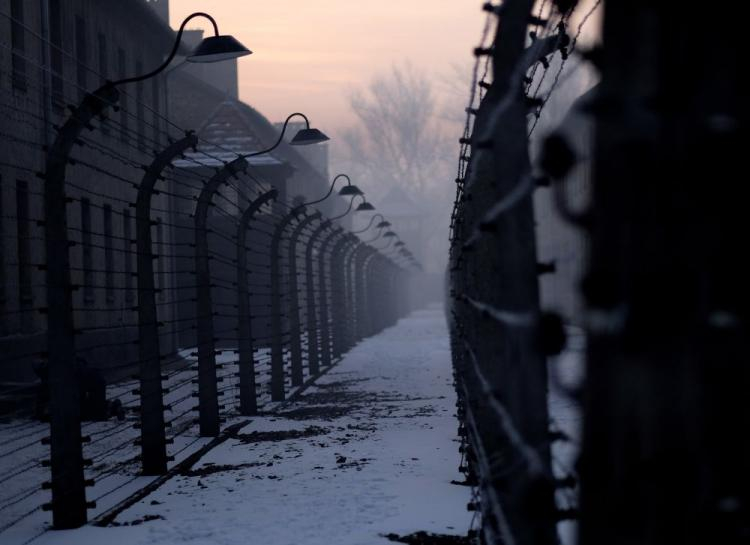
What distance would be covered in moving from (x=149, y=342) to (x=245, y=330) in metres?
4.52

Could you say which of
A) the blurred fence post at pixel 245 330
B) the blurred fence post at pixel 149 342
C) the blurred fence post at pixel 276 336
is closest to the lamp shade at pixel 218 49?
the blurred fence post at pixel 149 342

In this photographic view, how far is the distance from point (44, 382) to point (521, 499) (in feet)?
37.2

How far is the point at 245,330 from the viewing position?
44.0 ft

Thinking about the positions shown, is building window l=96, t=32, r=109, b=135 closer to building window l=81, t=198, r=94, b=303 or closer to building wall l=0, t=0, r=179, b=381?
building wall l=0, t=0, r=179, b=381

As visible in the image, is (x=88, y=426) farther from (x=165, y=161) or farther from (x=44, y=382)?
(x=165, y=161)

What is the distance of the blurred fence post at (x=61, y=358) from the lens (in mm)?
6652

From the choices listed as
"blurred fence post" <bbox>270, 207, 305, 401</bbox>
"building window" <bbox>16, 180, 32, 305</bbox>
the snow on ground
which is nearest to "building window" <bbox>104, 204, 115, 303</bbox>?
"building window" <bbox>16, 180, 32, 305</bbox>

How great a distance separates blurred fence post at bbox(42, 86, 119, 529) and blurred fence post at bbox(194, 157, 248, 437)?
4208 millimetres

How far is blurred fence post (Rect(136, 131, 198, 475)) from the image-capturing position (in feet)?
28.7

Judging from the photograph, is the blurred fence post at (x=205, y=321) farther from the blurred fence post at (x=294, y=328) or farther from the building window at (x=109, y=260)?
the building window at (x=109, y=260)

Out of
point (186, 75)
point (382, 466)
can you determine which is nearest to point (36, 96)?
point (382, 466)

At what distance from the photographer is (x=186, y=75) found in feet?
132

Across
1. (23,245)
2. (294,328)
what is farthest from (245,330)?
(23,245)

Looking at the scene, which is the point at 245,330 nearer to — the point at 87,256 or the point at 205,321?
the point at 205,321
